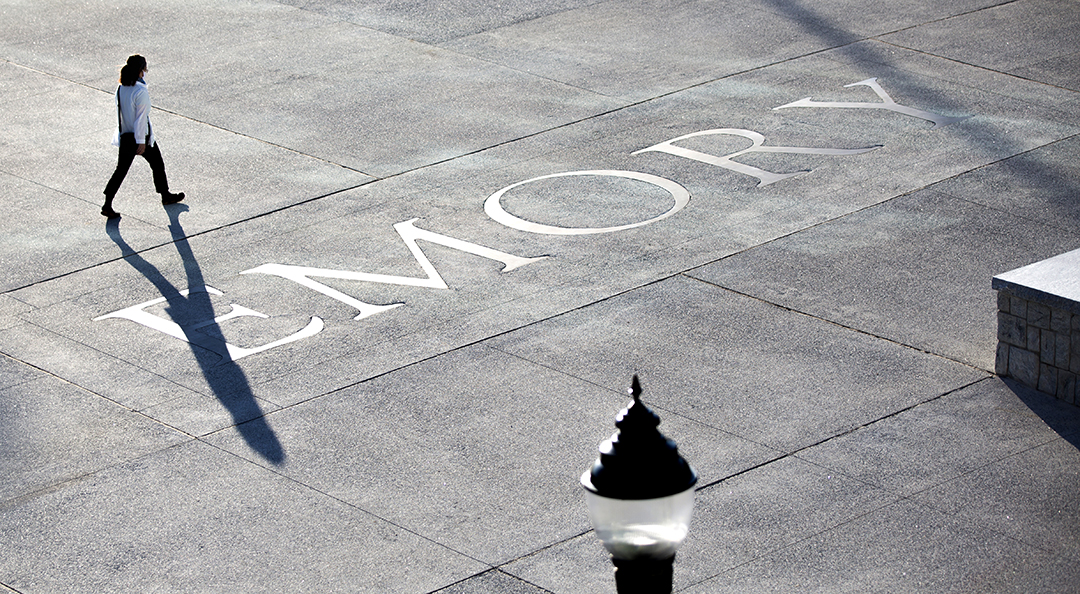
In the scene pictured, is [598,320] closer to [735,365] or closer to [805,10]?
[735,365]

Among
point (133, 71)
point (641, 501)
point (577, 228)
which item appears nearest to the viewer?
Answer: point (641, 501)

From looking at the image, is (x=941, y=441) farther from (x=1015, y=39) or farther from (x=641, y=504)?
(x=1015, y=39)

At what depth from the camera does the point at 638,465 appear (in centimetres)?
378

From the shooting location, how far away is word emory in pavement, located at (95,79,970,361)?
1008 centimetres

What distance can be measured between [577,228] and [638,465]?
7.94m

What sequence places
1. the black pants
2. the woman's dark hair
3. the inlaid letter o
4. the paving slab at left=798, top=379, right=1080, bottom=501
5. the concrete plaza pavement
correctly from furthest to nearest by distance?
the black pants → the woman's dark hair → the inlaid letter o → the paving slab at left=798, top=379, right=1080, bottom=501 → the concrete plaza pavement

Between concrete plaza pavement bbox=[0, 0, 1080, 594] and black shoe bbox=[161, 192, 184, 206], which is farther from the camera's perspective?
black shoe bbox=[161, 192, 184, 206]

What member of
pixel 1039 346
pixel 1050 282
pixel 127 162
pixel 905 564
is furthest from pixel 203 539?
pixel 127 162

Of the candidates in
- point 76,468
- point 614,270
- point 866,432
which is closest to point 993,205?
point 614,270

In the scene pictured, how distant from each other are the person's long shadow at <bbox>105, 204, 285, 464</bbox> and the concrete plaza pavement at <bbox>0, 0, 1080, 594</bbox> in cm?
3

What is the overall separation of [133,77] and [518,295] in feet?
13.5

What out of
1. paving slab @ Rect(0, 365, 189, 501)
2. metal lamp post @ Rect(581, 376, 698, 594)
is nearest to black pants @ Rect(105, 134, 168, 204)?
paving slab @ Rect(0, 365, 189, 501)

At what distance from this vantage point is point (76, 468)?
827 centimetres

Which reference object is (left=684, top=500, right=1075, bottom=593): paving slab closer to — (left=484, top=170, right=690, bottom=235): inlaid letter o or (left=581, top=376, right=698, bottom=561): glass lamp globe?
(left=581, top=376, right=698, bottom=561): glass lamp globe
